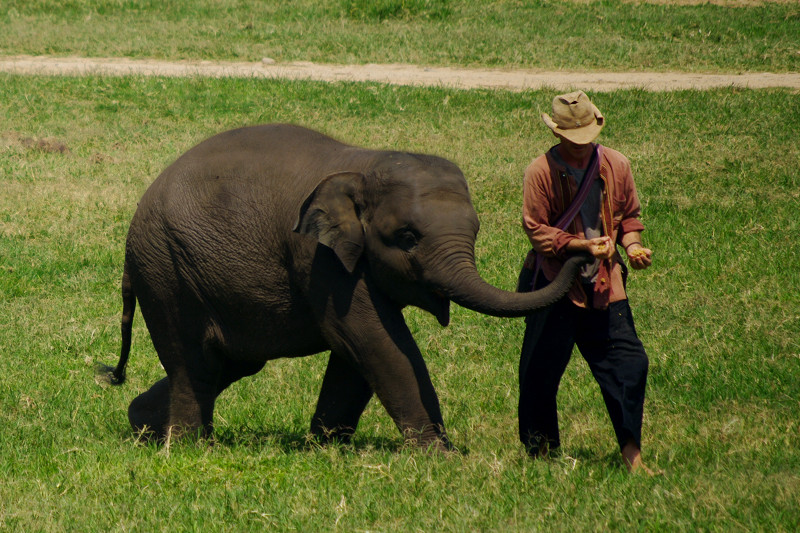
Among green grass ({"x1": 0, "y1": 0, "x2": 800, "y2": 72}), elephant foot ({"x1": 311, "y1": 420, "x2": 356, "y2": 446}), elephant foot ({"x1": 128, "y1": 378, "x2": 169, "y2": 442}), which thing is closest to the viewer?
elephant foot ({"x1": 311, "y1": 420, "x2": 356, "y2": 446})

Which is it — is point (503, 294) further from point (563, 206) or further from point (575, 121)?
point (575, 121)

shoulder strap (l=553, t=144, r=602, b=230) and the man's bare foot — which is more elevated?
shoulder strap (l=553, t=144, r=602, b=230)

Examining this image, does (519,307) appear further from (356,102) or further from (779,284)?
(356,102)

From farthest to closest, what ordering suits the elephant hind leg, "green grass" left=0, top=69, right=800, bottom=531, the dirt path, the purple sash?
A: the dirt path → the elephant hind leg → the purple sash → "green grass" left=0, top=69, right=800, bottom=531

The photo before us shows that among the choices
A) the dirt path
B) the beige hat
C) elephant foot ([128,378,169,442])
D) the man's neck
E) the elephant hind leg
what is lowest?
the dirt path

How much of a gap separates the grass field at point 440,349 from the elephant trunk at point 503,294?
808mm

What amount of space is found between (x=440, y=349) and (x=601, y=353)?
2862 millimetres

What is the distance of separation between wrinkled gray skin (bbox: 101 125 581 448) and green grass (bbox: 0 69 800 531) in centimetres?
41

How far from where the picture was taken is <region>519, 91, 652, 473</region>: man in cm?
543

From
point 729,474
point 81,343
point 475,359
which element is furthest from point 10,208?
point 729,474

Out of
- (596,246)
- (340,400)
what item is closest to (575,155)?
(596,246)

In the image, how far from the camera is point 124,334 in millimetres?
7039

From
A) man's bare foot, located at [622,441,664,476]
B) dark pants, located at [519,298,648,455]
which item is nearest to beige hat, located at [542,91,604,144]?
dark pants, located at [519,298,648,455]

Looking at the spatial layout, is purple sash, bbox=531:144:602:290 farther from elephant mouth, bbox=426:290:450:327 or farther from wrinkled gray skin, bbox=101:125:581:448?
elephant mouth, bbox=426:290:450:327
